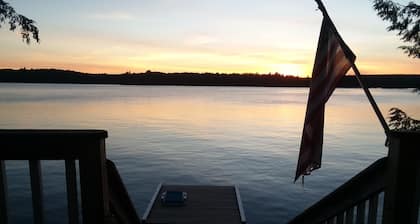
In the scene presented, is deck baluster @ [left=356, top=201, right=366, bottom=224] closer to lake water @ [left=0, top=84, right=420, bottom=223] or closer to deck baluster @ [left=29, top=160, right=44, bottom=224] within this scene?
deck baluster @ [left=29, top=160, right=44, bottom=224]

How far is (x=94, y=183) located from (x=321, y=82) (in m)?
2.04

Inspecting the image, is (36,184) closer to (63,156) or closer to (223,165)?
(63,156)

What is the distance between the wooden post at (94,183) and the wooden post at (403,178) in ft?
6.25

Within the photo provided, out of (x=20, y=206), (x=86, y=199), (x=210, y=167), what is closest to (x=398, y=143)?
(x=86, y=199)

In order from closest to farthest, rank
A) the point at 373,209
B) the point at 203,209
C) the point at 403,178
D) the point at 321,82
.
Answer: the point at 403,178
the point at 373,209
the point at 321,82
the point at 203,209

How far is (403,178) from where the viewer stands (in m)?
2.23

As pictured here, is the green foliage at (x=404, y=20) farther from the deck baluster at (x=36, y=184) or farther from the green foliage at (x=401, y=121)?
the deck baluster at (x=36, y=184)

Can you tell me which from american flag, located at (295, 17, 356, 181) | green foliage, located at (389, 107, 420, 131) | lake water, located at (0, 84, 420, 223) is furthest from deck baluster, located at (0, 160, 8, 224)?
green foliage, located at (389, 107, 420, 131)

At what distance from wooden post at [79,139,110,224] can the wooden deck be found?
5979 mm

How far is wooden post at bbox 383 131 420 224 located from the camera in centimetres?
220

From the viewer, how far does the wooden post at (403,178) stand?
2.20m

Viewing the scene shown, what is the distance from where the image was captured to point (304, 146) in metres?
3.22

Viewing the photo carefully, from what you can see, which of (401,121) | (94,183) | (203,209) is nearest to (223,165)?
(401,121)

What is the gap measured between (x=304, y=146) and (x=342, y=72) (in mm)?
767
